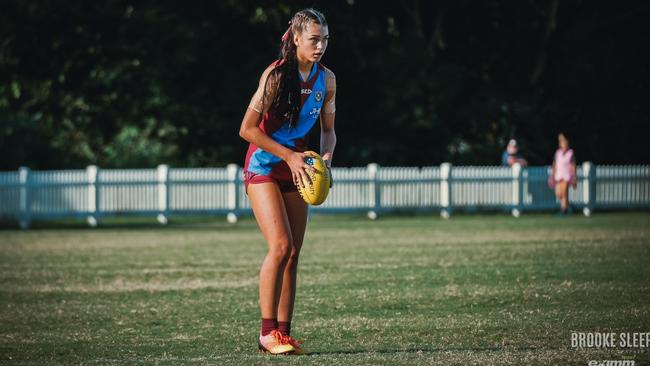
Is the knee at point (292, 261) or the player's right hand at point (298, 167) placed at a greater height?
the player's right hand at point (298, 167)

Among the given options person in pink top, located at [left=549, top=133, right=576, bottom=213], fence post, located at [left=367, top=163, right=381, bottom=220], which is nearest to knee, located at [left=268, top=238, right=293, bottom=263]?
person in pink top, located at [left=549, top=133, right=576, bottom=213]

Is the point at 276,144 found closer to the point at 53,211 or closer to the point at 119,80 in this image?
the point at 53,211

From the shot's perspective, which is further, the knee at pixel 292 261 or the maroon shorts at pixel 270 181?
the knee at pixel 292 261

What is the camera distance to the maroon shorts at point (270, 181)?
26.4ft

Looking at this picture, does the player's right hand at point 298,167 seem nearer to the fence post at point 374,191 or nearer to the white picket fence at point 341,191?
the white picket fence at point 341,191

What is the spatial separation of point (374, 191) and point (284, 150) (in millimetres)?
22709

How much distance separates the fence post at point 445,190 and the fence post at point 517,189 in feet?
5.60

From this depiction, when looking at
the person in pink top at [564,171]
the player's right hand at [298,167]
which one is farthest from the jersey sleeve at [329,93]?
the person in pink top at [564,171]

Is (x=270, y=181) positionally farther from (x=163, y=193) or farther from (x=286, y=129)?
(x=163, y=193)

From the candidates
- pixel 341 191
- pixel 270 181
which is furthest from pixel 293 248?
pixel 341 191

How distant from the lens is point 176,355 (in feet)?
26.7

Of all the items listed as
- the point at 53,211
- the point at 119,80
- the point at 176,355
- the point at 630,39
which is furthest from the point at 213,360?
the point at 630,39

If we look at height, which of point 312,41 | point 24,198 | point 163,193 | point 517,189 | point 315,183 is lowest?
point 24,198

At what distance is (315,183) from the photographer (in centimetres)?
784
